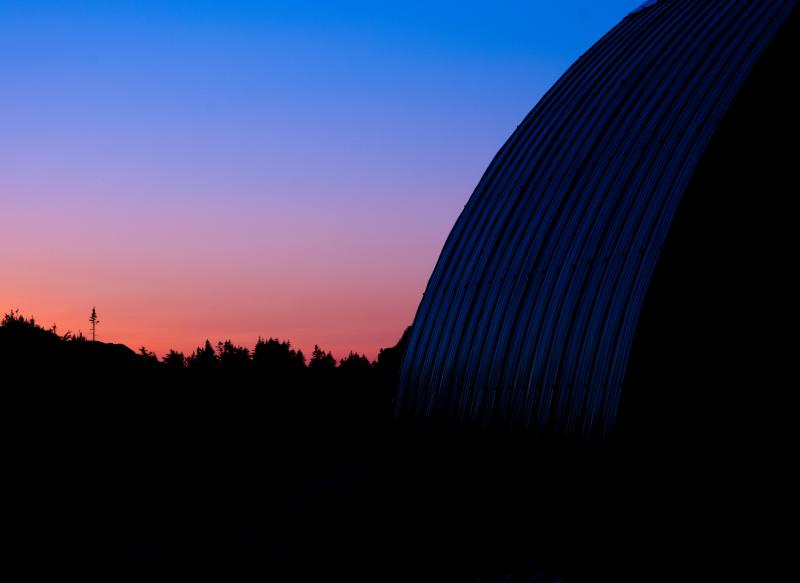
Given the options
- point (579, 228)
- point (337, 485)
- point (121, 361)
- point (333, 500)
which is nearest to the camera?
point (579, 228)

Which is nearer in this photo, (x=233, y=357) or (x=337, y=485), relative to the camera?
(x=337, y=485)

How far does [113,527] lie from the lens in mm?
21844

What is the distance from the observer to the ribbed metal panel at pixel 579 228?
10773 millimetres

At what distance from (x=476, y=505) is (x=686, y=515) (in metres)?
4.08

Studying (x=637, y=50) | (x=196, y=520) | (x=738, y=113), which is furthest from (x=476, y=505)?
(x=196, y=520)

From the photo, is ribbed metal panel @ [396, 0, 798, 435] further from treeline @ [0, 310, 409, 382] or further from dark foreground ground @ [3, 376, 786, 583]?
treeline @ [0, 310, 409, 382]

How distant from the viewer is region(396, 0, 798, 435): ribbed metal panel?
35.3 feet

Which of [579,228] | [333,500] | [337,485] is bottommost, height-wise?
[333,500]

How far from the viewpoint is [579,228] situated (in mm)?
12578

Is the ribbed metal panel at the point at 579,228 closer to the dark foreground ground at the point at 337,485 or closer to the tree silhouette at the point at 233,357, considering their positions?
the dark foreground ground at the point at 337,485

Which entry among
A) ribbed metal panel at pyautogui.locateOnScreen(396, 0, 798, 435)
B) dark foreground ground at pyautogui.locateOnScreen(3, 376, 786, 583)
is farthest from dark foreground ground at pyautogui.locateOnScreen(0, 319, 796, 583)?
ribbed metal panel at pyautogui.locateOnScreen(396, 0, 798, 435)

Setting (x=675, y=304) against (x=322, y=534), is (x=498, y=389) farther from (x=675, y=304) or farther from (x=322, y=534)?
(x=322, y=534)

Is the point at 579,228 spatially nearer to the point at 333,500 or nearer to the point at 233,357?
the point at 333,500

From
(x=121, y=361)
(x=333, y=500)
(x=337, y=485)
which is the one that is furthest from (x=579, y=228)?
(x=121, y=361)
